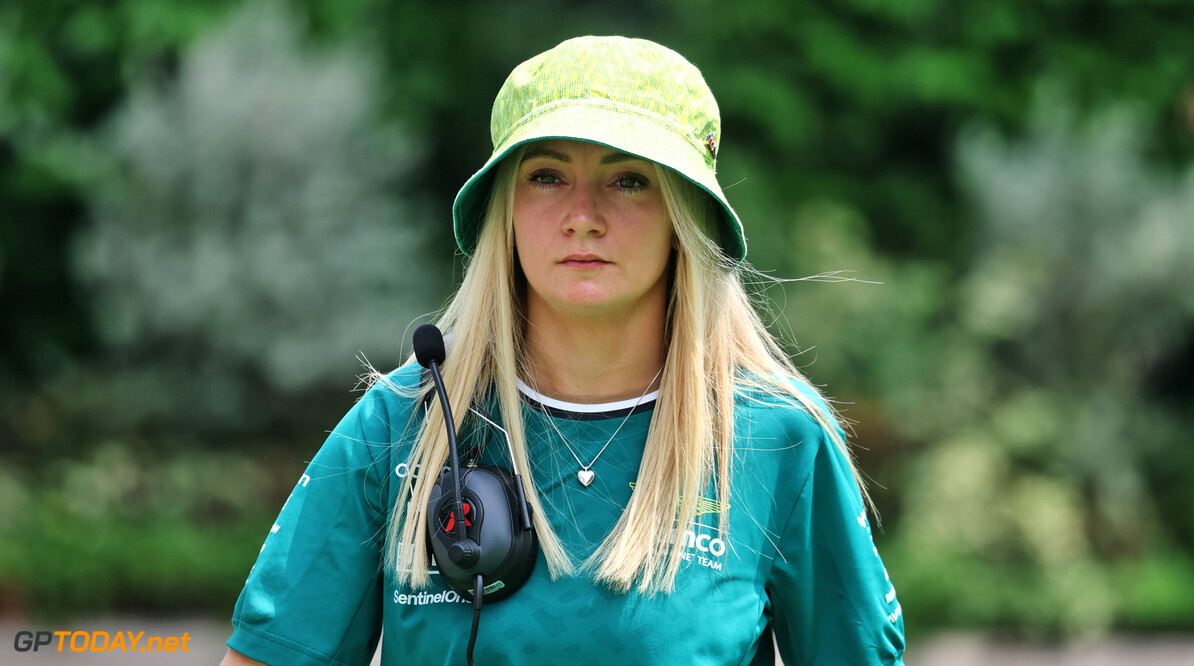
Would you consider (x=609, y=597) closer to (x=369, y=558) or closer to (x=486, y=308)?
(x=369, y=558)

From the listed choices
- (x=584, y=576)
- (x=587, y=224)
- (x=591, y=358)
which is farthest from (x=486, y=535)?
(x=587, y=224)

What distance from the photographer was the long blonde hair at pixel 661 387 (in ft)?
6.50

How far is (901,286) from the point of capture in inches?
328

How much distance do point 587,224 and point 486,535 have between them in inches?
21.6

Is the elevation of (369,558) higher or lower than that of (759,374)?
lower

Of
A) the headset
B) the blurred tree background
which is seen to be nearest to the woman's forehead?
the headset

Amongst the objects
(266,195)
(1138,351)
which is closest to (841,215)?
(1138,351)

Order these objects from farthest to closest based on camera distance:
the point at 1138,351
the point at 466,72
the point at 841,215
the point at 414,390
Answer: the point at 466,72, the point at 841,215, the point at 1138,351, the point at 414,390

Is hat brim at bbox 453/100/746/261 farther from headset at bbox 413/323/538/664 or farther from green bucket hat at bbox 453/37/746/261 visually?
headset at bbox 413/323/538/664

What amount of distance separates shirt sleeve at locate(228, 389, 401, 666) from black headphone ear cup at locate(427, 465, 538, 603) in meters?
0.13

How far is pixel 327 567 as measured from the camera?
2.00 metres

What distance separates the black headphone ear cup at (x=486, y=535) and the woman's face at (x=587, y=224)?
1.17ft

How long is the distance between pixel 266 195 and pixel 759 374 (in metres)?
6.75

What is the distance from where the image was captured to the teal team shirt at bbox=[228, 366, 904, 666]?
195 centimetres
